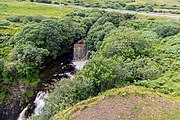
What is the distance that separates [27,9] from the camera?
104 meters

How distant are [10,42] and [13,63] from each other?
1319 cm

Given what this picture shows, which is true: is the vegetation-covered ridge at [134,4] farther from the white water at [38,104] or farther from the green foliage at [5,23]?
the white water at [38,104]

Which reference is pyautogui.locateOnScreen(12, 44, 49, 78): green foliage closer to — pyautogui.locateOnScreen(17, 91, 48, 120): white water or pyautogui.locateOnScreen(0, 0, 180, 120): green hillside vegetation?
pyautogui.locateOnScreen(0, 0, 180, 120): green hillside vegetation

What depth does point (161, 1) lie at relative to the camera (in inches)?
4946

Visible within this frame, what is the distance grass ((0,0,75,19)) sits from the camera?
97000 millimetres

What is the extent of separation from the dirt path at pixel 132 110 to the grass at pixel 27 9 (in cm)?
7055

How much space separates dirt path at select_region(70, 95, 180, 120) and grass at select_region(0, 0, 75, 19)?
70551 millimetres

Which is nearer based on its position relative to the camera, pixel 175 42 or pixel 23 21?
pixel 175 42

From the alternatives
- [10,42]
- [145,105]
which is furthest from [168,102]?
[10,42]

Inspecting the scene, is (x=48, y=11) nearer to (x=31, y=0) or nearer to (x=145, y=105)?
(x=31, y=0)

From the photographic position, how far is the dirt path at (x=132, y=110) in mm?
26828

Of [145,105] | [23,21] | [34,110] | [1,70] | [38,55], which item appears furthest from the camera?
[23,21]

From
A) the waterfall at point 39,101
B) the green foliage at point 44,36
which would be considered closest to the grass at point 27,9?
the green foliage at point 44,36

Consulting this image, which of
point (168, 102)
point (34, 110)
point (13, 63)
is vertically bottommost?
point (34, 110)
